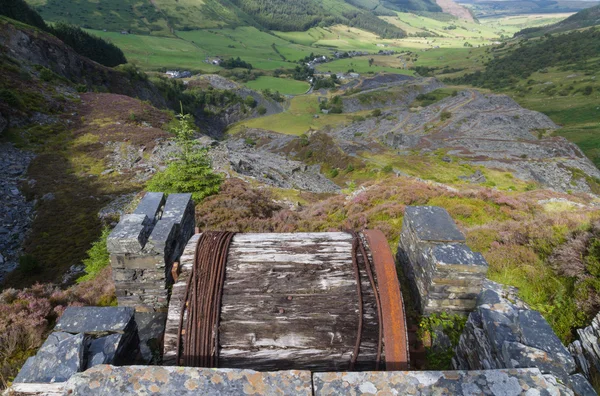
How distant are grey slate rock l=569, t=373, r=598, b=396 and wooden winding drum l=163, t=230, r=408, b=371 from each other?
5.67 ft

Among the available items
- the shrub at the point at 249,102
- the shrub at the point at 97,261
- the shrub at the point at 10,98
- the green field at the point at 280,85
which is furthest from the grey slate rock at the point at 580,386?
the green field at the point at 280,85

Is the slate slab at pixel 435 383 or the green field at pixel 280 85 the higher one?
the slate slab at pixel 435 383

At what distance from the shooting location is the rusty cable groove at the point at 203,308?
4121 millimetres

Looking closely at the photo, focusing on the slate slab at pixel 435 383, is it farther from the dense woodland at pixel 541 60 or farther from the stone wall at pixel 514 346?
the dense woodland at pixel 541 60

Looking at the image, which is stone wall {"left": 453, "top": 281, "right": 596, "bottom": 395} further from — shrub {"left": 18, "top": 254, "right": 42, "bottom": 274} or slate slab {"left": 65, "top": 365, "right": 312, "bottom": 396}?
shrub {"left": 18, "top": 254, "right": 42, "bottom": 274}

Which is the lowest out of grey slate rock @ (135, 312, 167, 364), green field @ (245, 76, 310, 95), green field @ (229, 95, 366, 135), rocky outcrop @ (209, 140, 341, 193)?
green field @ (229, 95, 366, 135)

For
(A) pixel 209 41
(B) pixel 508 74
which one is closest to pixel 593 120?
(B) pixel 508 74

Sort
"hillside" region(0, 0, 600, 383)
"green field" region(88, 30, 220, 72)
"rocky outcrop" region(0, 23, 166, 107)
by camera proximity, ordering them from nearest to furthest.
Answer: "hillside" region(0, 0, 600, 383) → "rocky outcrop" region(0, 23, 166, 107) → "green field" region(88, 30, 220, 72)

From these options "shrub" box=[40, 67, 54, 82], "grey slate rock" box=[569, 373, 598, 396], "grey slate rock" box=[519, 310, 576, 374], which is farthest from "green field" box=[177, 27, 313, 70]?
"grey slate rock" box=[569, 373, 598, 396]

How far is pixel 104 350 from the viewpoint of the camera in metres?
3.69

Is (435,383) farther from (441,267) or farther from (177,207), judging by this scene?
(177,207)

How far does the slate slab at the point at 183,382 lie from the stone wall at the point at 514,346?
252 cm

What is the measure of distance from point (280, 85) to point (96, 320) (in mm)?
140842

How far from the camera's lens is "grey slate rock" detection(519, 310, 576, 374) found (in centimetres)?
352
